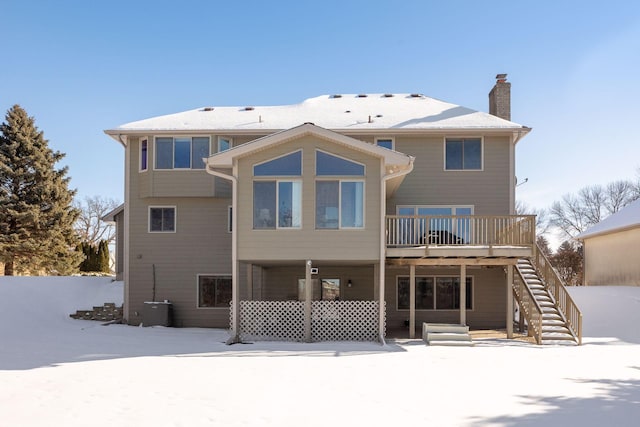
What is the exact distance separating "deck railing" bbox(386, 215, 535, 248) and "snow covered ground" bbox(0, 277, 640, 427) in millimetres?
3001

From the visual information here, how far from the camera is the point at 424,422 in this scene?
6395 millimetres

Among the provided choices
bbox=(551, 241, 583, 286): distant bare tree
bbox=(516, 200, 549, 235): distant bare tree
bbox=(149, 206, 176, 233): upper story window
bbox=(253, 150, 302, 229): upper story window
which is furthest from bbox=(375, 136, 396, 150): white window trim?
bbox=(516, 200, 549, 235): distant bare tree

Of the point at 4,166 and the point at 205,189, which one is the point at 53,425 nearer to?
the point at 205,189

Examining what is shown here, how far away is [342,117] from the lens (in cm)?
1909

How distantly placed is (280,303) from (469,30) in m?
9.92

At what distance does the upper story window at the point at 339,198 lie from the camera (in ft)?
45.4

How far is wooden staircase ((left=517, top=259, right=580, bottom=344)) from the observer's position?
13930 mm

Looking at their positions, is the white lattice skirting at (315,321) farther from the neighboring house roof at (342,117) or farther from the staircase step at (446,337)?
the neighboring house roof at (342,117)

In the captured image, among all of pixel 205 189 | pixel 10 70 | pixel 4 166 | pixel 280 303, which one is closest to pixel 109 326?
pixel 205 189

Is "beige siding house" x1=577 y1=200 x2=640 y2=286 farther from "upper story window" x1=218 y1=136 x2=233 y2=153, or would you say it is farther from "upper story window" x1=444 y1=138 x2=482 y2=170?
"upper story window" x1=218 y1=136 x2=233 y2=153

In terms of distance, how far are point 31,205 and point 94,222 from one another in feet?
77.0

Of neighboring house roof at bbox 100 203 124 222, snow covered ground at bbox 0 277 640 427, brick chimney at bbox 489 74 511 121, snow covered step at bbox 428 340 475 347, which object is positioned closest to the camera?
snow covered ground at bbox 0 277 640 427

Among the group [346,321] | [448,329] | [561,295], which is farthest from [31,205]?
[561,295]

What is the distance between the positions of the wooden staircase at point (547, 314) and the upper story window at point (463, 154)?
4054 mm
